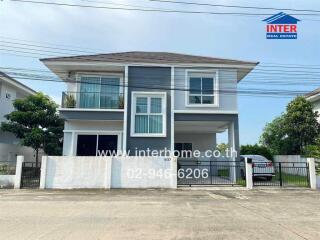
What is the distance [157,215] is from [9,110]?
18639 millimetres

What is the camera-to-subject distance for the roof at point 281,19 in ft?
39.6

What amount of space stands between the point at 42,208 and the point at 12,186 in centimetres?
614

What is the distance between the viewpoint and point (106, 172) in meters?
14.6

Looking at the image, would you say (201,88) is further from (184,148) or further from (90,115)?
(184,148)

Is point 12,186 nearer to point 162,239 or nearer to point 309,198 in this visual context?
point 162,239

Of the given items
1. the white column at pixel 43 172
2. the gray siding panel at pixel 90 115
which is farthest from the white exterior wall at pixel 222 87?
the white column at pixel 43 172

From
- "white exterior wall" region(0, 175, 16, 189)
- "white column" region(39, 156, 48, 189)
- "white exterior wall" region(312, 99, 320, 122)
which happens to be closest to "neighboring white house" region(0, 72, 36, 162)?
"white exterior wall" region(0, 175, 16, 189)

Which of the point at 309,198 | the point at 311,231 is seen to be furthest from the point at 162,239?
the point at 309,198

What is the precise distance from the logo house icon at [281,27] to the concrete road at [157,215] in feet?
20.8

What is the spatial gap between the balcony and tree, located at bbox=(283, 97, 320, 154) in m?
13.5

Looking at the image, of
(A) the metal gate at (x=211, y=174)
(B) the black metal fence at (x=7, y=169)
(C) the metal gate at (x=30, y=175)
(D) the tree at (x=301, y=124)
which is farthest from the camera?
(D) the tree at (x=301, y=124)

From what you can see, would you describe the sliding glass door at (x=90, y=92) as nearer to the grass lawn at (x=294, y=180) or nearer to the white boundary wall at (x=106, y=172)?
the white boundary wall at (x=106, y=172)

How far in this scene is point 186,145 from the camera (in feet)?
77.8

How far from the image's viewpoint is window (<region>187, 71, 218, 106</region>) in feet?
59.2
